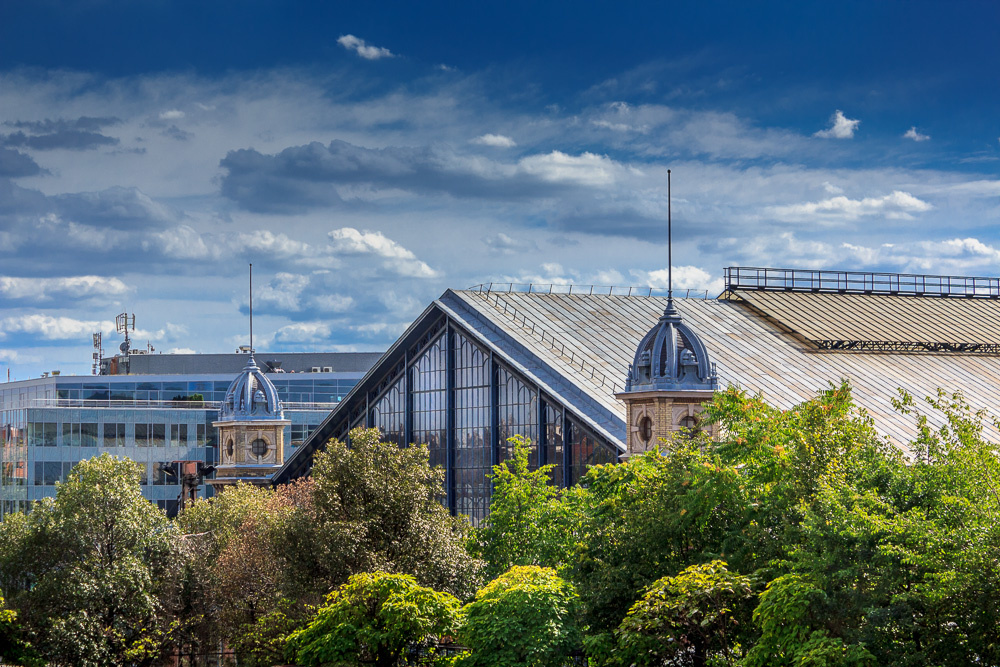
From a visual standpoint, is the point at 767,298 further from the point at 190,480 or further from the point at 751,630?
the point at 751,630

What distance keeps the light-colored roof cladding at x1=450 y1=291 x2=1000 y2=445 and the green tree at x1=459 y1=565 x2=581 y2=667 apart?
25.0 meters

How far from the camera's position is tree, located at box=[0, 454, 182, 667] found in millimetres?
41000

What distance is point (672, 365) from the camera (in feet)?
166

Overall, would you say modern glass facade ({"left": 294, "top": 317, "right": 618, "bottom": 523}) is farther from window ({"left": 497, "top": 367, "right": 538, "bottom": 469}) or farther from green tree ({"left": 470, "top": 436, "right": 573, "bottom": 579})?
green tree ({"left": 470, "top": 436, "right": 573, "bottom": 579})

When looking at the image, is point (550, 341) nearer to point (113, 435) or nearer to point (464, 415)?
point (464, 415)

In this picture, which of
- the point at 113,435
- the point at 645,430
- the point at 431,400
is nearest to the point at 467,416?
the point at 431,400

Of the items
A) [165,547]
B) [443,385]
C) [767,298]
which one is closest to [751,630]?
[165,547]

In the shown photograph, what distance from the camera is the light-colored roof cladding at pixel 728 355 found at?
64688 mm

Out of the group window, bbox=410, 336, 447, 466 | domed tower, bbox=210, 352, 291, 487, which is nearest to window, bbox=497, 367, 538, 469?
window, bbox=410, 336, 447, 466

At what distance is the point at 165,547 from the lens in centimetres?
4394

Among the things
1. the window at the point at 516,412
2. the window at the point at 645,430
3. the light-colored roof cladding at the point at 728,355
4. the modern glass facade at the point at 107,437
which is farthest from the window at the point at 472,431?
the modern glass facade at the point at 107,437

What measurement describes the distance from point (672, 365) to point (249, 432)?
33958 millimetres

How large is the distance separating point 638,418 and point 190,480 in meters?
26.3

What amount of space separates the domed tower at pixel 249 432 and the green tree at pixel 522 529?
33862 mm
